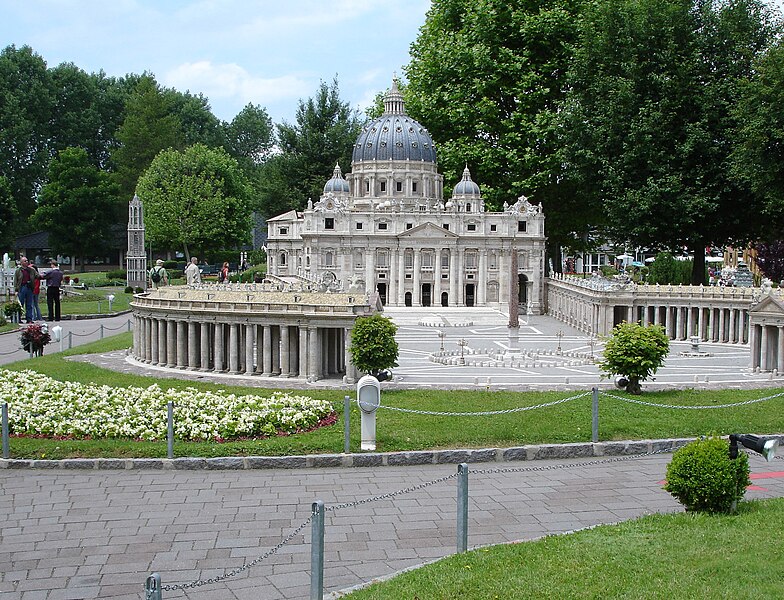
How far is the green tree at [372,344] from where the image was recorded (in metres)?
32.7

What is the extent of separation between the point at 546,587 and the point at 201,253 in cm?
9400

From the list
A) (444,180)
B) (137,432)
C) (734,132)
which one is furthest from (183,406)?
(444,180)

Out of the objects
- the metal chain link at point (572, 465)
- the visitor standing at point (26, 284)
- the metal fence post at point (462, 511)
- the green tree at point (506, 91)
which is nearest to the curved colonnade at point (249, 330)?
the visitor standing at point (26, 284)

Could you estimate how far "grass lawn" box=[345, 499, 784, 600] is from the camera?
12148 millimetres

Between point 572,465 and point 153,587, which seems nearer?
point 153,587

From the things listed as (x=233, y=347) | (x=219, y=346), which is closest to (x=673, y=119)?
(x=233, y=347)

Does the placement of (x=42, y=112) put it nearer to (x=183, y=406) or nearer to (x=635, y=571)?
(x=183, y=406)

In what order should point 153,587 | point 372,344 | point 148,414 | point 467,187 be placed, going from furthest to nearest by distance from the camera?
point 467,187 < point 372,344 < point 148,414 < point 153,587

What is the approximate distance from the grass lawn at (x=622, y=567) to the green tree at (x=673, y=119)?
45.5 m

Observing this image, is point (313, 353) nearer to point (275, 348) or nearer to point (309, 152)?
point (275, 348)

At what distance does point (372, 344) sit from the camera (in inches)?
1287

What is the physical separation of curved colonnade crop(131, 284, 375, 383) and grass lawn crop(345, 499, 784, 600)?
2150cm

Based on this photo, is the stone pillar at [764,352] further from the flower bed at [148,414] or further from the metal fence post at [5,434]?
the metal fence post at [5,434]

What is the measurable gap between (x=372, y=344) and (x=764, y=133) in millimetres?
30346
